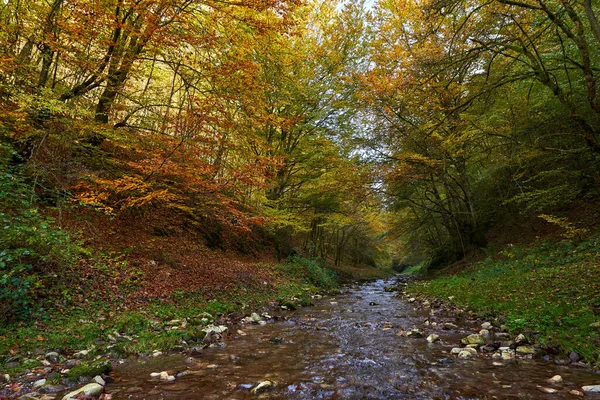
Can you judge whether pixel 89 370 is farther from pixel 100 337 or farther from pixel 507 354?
pixel 507 354

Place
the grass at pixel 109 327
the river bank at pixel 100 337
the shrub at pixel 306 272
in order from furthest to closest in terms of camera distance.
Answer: the shrub at pixel 306 272 < the grass at pixel 109 327 < the river bank at pixel 100 337

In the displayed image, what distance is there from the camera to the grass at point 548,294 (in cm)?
455

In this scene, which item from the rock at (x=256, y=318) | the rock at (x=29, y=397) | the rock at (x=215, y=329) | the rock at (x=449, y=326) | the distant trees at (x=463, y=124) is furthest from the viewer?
the distant trees at (x=463, y=124)

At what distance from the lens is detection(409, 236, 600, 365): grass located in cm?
455

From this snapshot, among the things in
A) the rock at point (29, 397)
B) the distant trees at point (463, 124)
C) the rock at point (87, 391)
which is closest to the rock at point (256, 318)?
the rock at point (87, 391)

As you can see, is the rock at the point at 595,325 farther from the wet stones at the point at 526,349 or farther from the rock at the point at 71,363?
the rock at the point at 71,363

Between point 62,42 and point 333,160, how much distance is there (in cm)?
1209

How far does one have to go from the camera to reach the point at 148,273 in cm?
802

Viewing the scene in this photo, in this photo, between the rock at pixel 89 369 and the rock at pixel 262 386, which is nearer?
the rock at pixel 262 386

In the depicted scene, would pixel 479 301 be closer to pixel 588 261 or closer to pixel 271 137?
pixel 588 261

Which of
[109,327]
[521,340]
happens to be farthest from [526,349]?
[109,327]

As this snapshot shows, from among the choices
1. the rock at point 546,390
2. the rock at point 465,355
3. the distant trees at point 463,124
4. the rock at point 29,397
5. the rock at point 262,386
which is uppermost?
the distant trees at point 463,124

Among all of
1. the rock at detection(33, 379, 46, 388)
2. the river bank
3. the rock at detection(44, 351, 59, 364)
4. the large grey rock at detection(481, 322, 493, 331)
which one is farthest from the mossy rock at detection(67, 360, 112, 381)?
the large grey rock at detection(481, 322, 493, 331)

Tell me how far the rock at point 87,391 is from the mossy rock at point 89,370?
1.05ft
